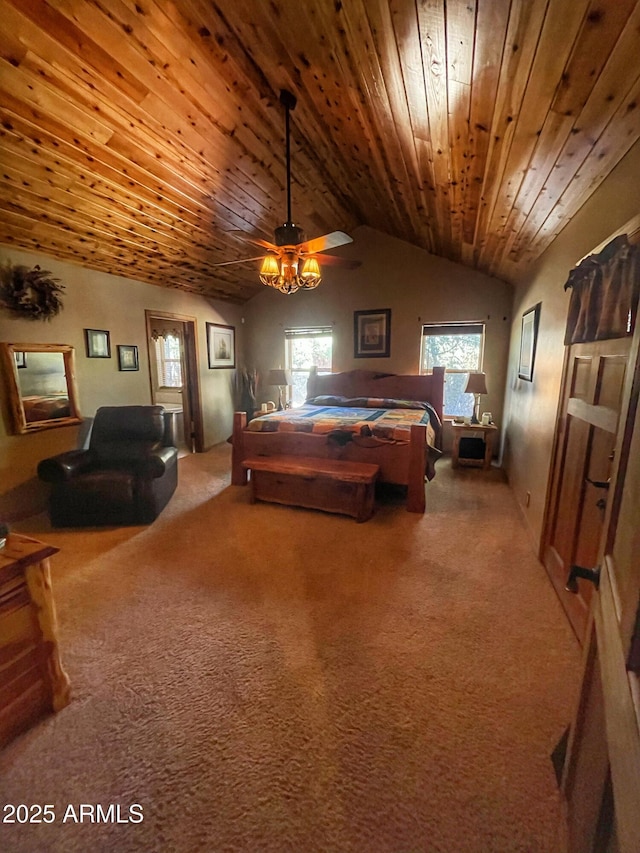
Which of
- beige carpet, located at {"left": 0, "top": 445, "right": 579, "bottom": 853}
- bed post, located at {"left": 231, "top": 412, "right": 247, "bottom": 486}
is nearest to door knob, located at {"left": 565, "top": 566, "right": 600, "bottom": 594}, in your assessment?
beige carpet, located at {"left": 0, "top": 445, "right": 579, "bottom": 853}

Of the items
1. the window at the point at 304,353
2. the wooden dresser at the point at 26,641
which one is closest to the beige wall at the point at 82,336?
the window at the point at 304,353

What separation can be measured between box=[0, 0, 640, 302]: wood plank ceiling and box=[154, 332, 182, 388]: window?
3.74 meters

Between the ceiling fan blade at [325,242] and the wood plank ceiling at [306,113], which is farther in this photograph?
the ceiling fan blade at [325,242]

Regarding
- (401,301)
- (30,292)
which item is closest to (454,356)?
(401,301)

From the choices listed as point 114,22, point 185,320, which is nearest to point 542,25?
point 114,22

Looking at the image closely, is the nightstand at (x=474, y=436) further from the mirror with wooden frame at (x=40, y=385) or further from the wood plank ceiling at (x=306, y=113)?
Result: the mirror with wooden frame at (x=40, y=385)

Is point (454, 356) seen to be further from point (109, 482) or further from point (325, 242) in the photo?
point (109, 482)

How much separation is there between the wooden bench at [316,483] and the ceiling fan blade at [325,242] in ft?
5.88

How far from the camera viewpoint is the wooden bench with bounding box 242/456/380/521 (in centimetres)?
310

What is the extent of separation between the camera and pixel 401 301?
509cm

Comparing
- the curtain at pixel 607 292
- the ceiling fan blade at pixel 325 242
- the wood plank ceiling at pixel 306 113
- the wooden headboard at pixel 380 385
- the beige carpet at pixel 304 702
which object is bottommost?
the beige carpet at pixel 304 702

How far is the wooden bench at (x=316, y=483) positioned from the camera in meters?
3.10

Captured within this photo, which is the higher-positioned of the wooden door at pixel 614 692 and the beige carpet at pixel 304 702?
the wooden door at pixel 614 692

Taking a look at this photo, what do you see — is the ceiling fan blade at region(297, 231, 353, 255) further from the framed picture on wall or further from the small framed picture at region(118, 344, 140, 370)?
the small framed picture at region(118, 344, 140, 370)
